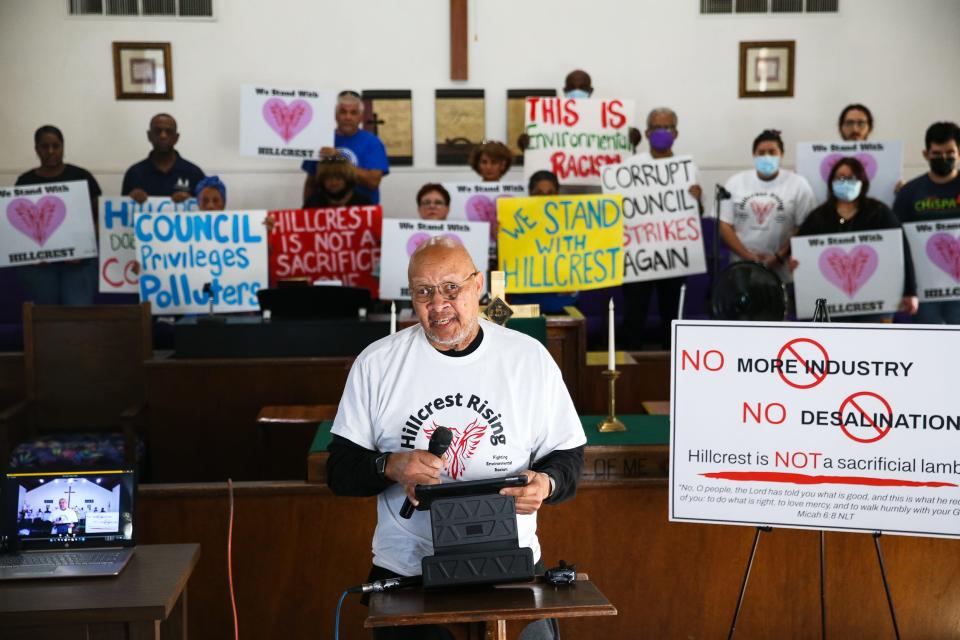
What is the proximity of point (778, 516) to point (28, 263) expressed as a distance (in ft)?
16.9

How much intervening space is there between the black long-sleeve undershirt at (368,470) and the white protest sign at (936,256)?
13.2ft

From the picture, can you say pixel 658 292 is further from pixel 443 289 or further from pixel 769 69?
pixel 443 289

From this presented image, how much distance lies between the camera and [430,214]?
6.02 meters

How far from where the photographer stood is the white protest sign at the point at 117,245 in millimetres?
6832

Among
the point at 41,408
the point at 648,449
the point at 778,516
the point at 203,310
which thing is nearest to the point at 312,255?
the point at 203,310

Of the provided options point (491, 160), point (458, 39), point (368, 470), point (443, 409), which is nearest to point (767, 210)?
point (491, 160)

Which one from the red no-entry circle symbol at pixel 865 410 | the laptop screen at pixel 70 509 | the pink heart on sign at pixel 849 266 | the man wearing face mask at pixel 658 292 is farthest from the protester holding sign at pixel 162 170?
the red no-entry circle symbol at pixel 865 410

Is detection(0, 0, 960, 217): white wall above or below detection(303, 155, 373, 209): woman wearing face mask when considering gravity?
above

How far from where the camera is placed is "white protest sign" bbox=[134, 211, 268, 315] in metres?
5.96

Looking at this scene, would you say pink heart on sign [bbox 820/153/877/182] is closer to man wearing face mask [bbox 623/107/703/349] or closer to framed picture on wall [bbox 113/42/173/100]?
man wearing face mask [bbox 623/107/703/349]

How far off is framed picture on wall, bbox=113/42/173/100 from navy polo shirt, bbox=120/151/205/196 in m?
1.88

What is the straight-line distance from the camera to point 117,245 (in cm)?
686

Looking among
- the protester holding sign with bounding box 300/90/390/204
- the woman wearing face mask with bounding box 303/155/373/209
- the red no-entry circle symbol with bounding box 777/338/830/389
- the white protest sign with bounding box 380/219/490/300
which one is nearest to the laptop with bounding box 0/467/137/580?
the red no-entry circle symbol with bounding box 777/338/830/389

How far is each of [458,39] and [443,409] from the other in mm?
6508
